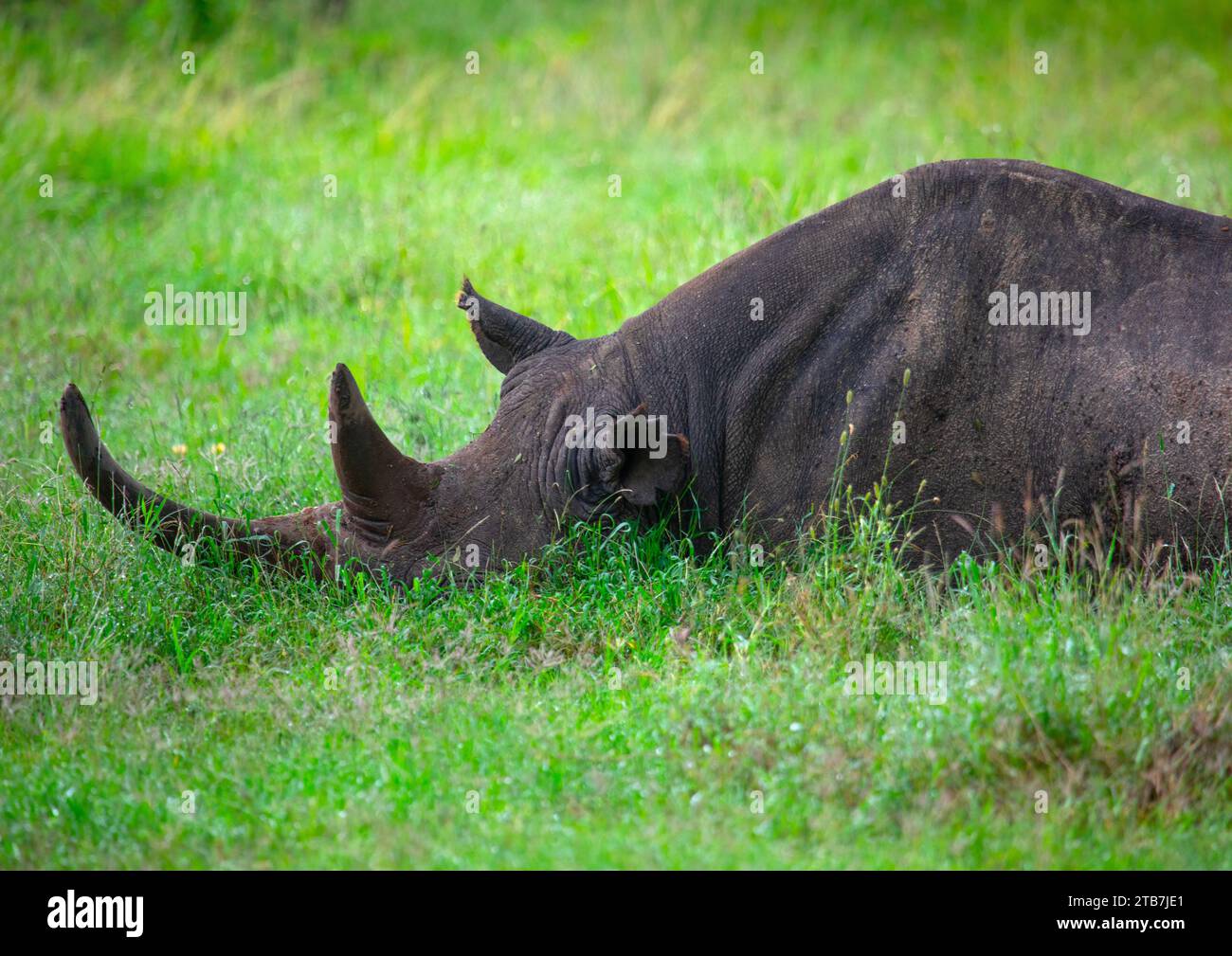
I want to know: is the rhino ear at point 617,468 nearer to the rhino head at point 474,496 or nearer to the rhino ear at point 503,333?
the rhino head at point 474,496

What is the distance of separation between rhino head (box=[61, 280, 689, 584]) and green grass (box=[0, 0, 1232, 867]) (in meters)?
0.16

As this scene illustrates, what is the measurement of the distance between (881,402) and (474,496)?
5.28 feet

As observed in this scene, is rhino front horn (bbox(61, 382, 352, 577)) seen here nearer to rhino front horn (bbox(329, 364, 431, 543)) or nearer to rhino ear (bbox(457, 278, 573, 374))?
rhino front horn (bbox(329, 364, 431, 543))

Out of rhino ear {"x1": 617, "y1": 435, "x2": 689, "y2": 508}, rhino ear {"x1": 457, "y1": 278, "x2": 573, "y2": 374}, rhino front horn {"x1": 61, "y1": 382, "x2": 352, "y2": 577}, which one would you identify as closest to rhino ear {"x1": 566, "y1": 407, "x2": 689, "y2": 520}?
rhino ear {"x1": 617, "y1": 435, "x2": 689, "y2": 508}

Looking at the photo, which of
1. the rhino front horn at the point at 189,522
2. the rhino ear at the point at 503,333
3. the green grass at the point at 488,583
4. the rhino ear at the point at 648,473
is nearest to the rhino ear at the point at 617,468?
the rhino ear at the point at 648,473

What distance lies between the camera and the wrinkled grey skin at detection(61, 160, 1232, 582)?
5.63m

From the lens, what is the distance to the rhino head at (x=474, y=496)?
5855mm

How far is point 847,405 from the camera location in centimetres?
589

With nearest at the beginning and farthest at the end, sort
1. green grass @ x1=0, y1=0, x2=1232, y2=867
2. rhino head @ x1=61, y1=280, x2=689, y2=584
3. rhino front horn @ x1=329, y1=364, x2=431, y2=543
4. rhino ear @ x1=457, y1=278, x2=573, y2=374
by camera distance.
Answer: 1. green grass @ x1=0, y1=0, x2=1232, y2=867
2. rhino front horn @ x1=329, y1=364, x2=431, y2=543
3. rhino head @ x1=61, y1=280, x2=689, y2=584
4. rhino ear @ x1=457, y1=278, x2=573, y2=374

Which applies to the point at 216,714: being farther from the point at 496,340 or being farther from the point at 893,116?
the point at 893,116

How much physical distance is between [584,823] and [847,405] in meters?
2.10

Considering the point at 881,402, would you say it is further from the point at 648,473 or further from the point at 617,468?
the point at 617,468

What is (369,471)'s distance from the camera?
5785 millimetres

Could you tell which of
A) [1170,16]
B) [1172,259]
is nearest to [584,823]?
[1172,259]
